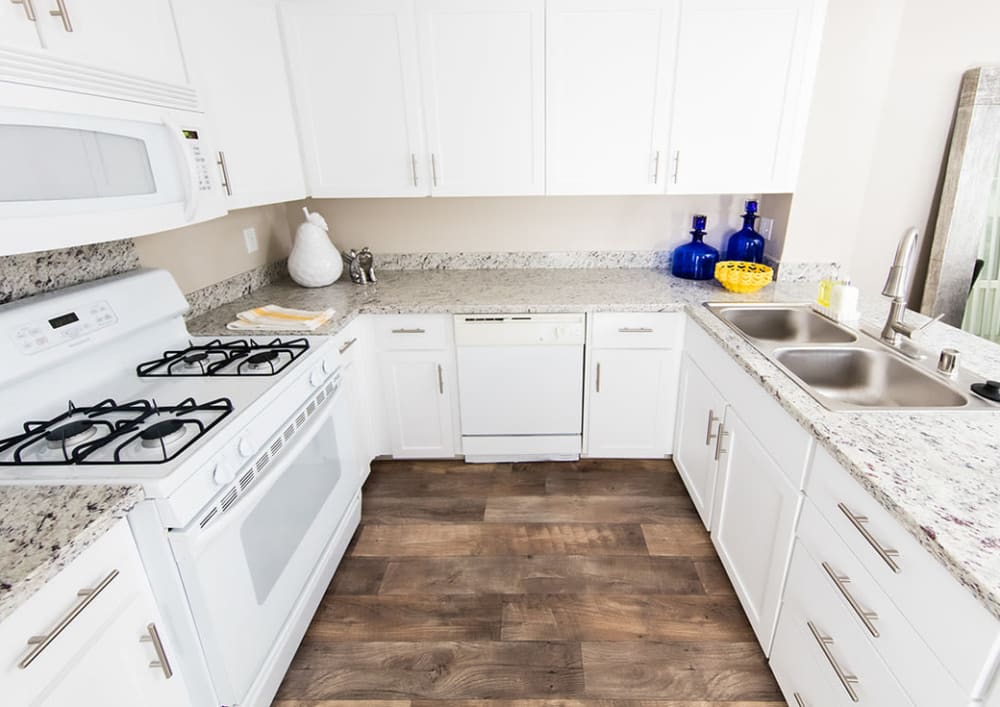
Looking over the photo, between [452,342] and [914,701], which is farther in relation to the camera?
[452,342]

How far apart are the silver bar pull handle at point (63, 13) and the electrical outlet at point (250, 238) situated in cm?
135

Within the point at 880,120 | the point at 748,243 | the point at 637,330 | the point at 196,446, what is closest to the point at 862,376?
the point at 637,330

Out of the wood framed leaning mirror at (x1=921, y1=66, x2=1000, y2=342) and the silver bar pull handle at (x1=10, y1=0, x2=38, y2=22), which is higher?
the silver bar pull handle at (x1=10, y1=0, x2=38, y2=22)

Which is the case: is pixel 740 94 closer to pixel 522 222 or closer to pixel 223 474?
pixel 522 222

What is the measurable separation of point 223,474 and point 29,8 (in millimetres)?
1043

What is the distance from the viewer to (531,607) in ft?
5.92

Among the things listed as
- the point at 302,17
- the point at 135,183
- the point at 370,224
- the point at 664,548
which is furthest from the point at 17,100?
the point at 664,548

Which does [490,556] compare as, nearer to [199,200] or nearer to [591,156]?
[199,200]

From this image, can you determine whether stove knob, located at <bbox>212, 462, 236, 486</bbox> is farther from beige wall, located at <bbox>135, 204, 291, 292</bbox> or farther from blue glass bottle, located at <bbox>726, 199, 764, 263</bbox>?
blue glass bottle, located at <bbox>726, 199, 764, 263</bbox>

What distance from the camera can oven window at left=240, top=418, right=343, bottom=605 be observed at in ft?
4.48

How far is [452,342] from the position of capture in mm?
2338

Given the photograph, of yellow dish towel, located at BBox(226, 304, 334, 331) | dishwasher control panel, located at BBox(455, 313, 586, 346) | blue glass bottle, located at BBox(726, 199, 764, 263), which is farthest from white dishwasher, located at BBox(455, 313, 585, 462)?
blue glass bottle, located at BBox(726, 199, 764, 263)

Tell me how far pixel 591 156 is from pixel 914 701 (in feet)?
6.77

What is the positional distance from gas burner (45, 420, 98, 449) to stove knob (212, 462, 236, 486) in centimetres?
30
